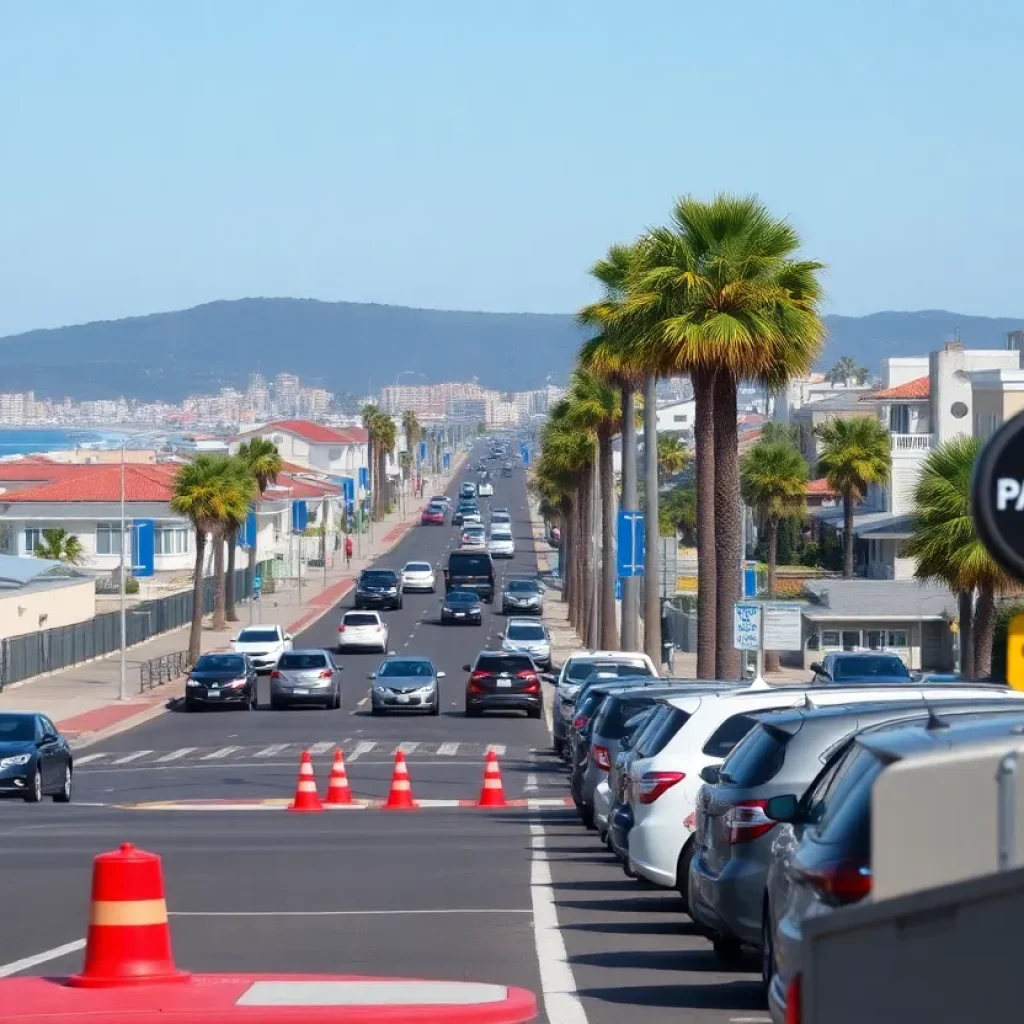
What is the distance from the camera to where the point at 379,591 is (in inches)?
3145

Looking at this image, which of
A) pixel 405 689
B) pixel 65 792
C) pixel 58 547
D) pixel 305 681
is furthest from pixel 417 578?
pixel 65 792

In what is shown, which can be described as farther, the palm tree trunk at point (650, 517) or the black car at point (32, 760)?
the palm tree trunk at point (650, 517)

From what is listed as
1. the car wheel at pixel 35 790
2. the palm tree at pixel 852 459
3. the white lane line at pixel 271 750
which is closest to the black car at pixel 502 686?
the white lane line at pixel 271 750

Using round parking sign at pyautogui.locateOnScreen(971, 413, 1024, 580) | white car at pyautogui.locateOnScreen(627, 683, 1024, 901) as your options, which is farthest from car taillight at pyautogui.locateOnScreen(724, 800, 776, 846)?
round parking sign at pyautogui.locateOnScreen(971, 413, 1024, 580)

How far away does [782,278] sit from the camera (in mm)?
30859

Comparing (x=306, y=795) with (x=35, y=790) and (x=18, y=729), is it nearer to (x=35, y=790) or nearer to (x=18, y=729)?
(x=35, y=790)

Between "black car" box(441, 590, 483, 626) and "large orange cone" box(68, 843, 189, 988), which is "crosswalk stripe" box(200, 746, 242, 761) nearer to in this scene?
"large orange cone" box(68, 843, 189, 988)

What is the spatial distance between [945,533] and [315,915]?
92.2 ft

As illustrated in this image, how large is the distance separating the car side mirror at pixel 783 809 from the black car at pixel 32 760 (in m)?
20.1

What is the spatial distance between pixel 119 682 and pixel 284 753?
18.5 meters

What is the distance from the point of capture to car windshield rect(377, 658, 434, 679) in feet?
150

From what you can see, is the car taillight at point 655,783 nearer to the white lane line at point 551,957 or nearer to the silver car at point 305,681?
the white lane line at point 551,957

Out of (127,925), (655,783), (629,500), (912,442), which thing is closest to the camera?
(127,925)

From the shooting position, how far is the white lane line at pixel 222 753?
118ft
